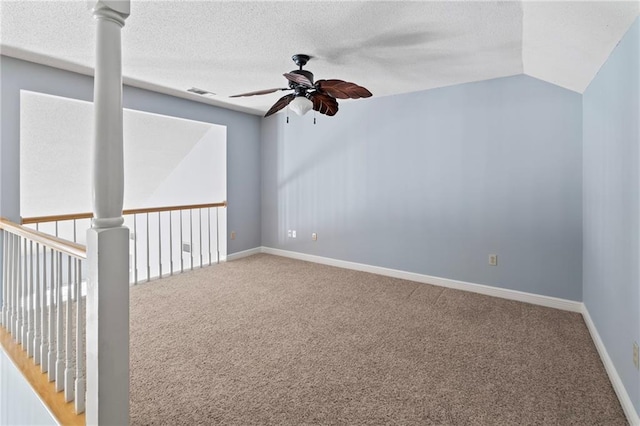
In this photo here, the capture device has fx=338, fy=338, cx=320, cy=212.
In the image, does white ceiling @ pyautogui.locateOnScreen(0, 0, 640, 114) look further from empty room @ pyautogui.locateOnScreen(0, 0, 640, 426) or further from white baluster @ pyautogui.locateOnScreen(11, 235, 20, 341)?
white baluster @ pyautogui.locateOnScreen(11, 235, 20, 341)

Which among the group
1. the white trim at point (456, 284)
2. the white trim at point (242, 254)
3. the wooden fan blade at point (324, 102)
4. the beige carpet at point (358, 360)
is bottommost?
the beige carpet at point (358, 360)

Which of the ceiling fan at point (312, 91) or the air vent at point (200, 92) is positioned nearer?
the ceiling fan at point (312, 91)

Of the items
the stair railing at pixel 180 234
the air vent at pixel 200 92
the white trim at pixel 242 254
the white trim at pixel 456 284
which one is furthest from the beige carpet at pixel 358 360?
the air vent at pixel 200 92

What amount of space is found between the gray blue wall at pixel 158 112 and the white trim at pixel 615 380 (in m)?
4.45

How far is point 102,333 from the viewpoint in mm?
1405

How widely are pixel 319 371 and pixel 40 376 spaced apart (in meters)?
1.69

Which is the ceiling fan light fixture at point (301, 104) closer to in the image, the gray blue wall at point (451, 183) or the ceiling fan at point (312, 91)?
the ceiling fan at point (312, 91)

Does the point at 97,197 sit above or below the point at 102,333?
above

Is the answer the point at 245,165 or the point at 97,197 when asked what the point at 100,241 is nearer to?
the point at 97,197

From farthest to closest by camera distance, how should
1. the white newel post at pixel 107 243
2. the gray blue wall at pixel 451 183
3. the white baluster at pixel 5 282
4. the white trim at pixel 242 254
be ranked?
the white trim at pixel 242 254
the gray blue wall at pixel 451 183
the white baluster at pixel 5 282
the white newel post at pixel 107 243

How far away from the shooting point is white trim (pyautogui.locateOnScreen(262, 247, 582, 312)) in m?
3.34

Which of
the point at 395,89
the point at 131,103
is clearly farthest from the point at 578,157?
the point at 131,103

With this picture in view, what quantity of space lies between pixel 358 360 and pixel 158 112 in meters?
3.74

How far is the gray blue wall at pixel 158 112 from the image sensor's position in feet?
10.0
